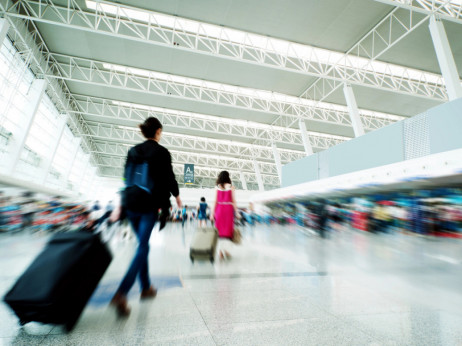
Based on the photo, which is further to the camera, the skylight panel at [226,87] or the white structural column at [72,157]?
the white structural column at [72,157]

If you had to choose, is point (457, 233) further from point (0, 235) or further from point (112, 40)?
point (112, 40)

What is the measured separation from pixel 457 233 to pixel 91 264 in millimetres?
3782

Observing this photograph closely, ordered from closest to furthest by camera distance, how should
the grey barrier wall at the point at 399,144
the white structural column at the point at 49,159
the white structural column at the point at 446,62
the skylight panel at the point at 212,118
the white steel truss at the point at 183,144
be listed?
the grey barrier wall at the point at 399,144 < the white structural column at the point at 446,62 < the white structural column at the point at 49,159 < the skylight panel at the point at 212,118 < the white steel truss at the point at 183,144

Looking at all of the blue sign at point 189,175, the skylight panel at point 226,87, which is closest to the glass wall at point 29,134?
the skylight panel at point 226,87

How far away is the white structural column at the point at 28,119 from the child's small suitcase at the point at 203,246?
1637cm

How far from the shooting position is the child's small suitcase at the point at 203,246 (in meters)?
4.48

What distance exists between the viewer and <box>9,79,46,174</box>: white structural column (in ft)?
52.6

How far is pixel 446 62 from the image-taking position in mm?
10312

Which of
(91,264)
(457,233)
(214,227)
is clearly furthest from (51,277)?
(457,233)

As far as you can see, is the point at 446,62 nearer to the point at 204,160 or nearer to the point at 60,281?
the point at 60,281

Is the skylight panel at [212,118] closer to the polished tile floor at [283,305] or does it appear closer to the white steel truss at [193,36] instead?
the white steel truss at [193,36]

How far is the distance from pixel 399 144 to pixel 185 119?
833 inches

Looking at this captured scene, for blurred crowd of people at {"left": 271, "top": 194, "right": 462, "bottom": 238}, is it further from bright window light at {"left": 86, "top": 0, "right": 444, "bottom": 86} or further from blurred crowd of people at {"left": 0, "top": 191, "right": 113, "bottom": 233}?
bright window light at {"left": 86, "top": 0, "right": 444, "bottom": 86}

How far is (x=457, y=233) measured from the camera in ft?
10.2
